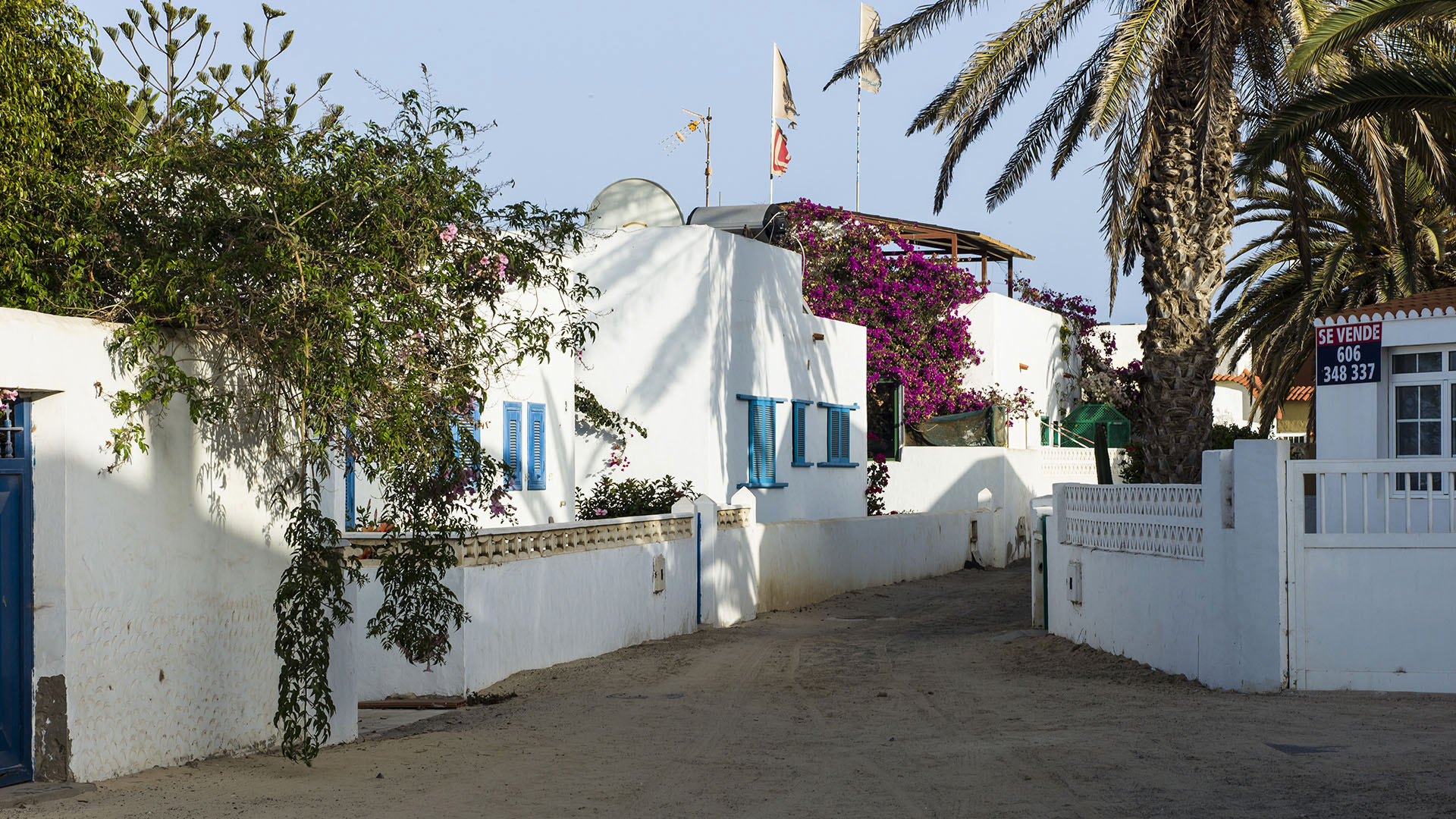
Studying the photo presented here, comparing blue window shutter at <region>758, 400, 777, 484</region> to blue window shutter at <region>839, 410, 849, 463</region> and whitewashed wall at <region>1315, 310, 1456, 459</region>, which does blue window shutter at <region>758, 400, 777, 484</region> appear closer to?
blue window shutter at <region>839, 410, 849, 463</region>

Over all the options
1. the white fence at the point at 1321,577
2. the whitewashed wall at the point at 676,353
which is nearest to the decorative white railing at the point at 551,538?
the whitewashed wall at the point at 676,353

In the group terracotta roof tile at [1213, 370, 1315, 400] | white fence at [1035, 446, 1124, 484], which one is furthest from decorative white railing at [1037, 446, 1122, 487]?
terracotta roof tile at [1213, 370, 1315, 400]

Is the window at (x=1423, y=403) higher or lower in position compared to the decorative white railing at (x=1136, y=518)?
higher

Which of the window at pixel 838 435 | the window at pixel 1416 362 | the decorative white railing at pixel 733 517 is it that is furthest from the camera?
the window at pixel 838 435

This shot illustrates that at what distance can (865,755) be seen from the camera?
331 inches

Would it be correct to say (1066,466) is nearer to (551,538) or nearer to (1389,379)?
(1389,379)

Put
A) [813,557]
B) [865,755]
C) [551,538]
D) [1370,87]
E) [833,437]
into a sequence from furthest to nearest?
[833,437], [813,557], [551,538], [1370,87], [865,755]

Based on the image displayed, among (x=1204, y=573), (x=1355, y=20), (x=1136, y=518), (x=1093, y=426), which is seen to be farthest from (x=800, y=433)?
(x=1093, y=426)

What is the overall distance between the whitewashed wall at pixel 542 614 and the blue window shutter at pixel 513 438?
80.7 inches

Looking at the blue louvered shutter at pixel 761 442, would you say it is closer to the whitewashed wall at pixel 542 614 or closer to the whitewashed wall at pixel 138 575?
the whitewashed wall at pixel 542 614

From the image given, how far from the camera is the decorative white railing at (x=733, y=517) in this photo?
17578mm

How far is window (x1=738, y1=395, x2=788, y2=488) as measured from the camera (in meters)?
20.9

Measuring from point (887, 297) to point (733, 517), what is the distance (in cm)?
1293

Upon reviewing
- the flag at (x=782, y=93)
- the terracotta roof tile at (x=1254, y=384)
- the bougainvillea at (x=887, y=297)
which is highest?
the flag at (x=782, y=93)
